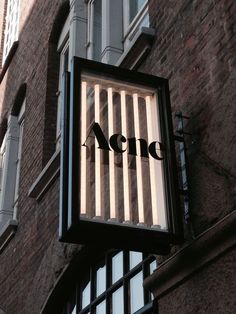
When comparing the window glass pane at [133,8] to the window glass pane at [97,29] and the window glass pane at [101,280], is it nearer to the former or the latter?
the window glass pane at [97,29]

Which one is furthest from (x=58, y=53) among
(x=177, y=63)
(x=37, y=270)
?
(x=177, y=63)

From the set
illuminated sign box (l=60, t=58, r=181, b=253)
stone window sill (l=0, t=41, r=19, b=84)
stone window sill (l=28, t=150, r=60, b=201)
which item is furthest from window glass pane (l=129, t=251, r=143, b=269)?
stone window sill (l=0, t=41, r=19, b=84)

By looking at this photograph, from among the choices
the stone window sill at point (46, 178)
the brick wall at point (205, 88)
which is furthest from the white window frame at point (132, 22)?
the stone window sill at point (46, 178)

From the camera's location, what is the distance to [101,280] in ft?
20.9

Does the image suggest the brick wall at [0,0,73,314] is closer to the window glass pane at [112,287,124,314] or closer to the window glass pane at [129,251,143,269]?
the window glass pane at [112,287,124,314]

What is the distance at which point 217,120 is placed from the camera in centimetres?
468

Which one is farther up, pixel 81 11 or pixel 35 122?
pixel 81 11

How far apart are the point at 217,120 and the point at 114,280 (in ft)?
6.79

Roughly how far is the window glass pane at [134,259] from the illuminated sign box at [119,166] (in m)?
0.76

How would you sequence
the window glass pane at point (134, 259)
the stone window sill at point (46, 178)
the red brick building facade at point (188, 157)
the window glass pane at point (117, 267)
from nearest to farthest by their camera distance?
the red brick building facade at point (188, 157)
the window glass pane at point (134, 259)
the window glass pane at point (117, 267)
the stone window sill at point (46, 178)

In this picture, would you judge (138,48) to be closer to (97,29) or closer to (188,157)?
(188,157)

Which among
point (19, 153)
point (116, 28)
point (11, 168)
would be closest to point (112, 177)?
point (116, 28)

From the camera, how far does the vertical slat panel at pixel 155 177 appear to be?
15.1 feet

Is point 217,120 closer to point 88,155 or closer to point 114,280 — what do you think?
point 88,155
